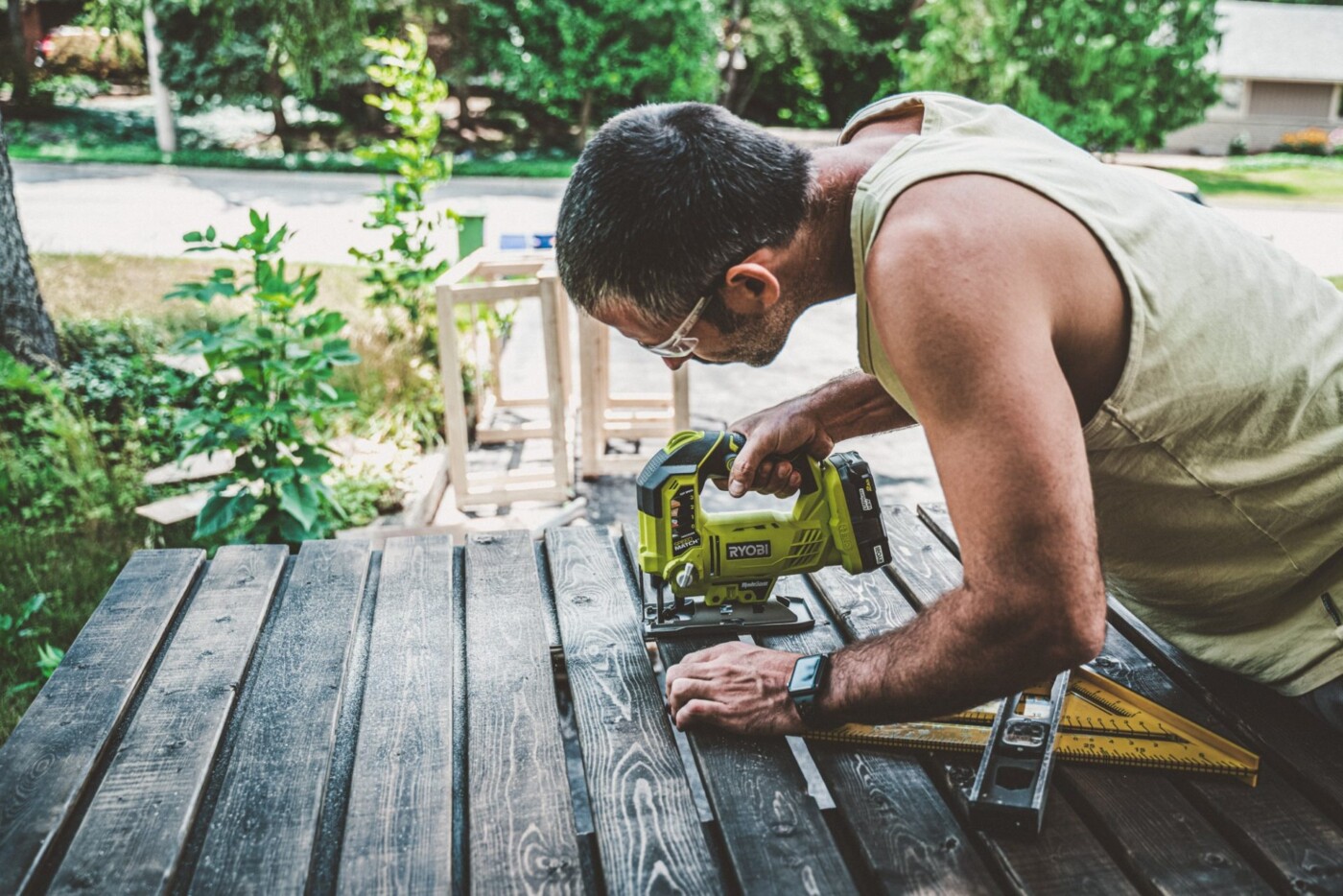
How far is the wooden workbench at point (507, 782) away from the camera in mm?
1453

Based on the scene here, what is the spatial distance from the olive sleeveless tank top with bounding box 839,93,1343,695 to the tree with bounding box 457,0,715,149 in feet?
60.8

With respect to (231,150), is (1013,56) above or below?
above

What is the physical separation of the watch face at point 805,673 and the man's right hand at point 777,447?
18.9 inches

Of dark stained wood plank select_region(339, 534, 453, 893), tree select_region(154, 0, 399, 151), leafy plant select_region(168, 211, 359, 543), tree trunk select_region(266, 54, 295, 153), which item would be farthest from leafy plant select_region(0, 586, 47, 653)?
tree trunk select_region(266, 54, 295, 153)

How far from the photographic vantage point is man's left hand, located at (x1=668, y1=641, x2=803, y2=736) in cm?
172

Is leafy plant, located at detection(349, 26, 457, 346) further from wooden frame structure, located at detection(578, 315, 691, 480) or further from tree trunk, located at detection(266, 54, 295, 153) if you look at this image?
tree trunk, located at detection(266, 54, 295, 153)

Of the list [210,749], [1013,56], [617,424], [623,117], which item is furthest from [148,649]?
[1013,56]

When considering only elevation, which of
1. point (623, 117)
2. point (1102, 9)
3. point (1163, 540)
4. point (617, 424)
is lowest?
point (617, 424)

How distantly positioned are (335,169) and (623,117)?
1820cm

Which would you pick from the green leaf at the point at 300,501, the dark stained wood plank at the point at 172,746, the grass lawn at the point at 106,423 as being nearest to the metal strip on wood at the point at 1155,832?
the dark stained wood plank at the point at 172,746

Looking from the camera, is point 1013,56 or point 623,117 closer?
point 623,117

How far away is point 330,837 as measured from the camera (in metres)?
1.56

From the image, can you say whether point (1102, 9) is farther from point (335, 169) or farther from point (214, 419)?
point (214, 419)

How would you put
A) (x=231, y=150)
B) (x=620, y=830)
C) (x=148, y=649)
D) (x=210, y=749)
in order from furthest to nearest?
(x=231, y=150) → (x=148, y=649) → (x=210, y=749) → (x=620, y=830)
